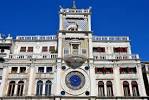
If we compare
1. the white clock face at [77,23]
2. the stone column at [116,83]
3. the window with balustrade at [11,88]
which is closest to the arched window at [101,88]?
the stone column at [116,83]

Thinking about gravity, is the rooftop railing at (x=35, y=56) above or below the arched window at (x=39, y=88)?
above

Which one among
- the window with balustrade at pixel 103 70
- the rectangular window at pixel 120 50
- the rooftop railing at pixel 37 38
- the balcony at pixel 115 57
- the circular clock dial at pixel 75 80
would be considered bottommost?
the circular clock dial at pixel 75 80

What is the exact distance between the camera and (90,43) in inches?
1929

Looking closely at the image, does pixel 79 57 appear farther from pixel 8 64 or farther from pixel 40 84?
pixel 8 64

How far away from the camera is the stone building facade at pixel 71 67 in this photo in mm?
44469

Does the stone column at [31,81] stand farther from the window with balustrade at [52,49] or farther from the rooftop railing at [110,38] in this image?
the rooftop railing at [110,38]

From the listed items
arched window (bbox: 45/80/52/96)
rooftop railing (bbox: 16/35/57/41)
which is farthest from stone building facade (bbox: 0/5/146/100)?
rooftop railing (bbox: 16/35/57/41)

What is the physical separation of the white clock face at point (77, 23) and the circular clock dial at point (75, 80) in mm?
9309

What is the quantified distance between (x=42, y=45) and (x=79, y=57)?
28.7 ft

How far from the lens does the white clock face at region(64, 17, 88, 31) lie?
51.2 metres

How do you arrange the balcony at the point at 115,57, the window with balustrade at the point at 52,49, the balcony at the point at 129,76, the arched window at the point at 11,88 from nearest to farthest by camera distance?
the arched window at the point at 11,88, the balcony at the point at 129,76, the balcony at the point at 115,57, the window with balustrade at the point at 52,49

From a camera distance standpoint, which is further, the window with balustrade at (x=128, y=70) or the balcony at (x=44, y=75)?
the window with balustrade at (x=128, y=70)

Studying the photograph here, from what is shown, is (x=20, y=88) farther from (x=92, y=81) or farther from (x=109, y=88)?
(x=109, y=88)

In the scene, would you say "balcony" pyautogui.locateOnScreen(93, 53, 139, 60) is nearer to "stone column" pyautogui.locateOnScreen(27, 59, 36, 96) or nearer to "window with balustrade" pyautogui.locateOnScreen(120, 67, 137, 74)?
"window with balustrade" pyautogui.locateOnScreen(120, 67, 137, 74)
